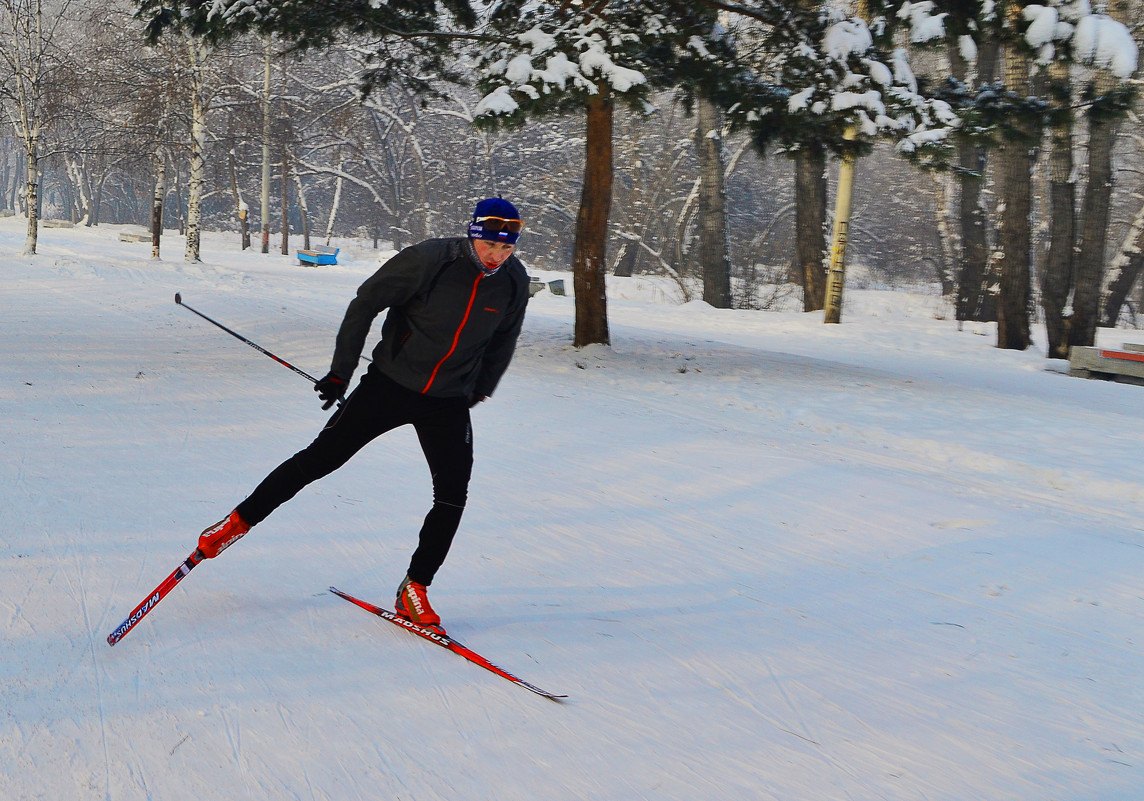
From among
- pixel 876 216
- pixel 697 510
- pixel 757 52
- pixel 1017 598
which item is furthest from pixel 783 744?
pixel 876 216

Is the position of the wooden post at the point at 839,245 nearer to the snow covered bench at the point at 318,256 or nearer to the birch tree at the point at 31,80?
the birch tree at the point at 31,80

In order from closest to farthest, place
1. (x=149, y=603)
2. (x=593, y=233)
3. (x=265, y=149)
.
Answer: (x=149, y=603)
(x=593, y=233)
(x=265, y=149)

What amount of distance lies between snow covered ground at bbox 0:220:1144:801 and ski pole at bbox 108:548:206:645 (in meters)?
0.06

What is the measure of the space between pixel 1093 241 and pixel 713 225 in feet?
31.5

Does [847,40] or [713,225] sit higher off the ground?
[847,40]

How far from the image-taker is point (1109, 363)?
14117mm

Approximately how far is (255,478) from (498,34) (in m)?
9.10

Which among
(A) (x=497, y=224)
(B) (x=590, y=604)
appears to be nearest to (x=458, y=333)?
(A) (x=497, y=224)

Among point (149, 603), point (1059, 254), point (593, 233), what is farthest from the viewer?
point (1059, 254)

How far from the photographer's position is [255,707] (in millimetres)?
3273

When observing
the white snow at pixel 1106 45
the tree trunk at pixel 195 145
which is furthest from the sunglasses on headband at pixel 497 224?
the tree trunk at pixel 195 145

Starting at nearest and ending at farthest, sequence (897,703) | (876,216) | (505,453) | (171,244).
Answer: (897,703), (505,453), (171,244), (876,216)

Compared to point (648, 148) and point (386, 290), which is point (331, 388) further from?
point (648, 148)

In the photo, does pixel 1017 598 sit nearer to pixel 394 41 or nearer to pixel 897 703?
pixel 897 703
